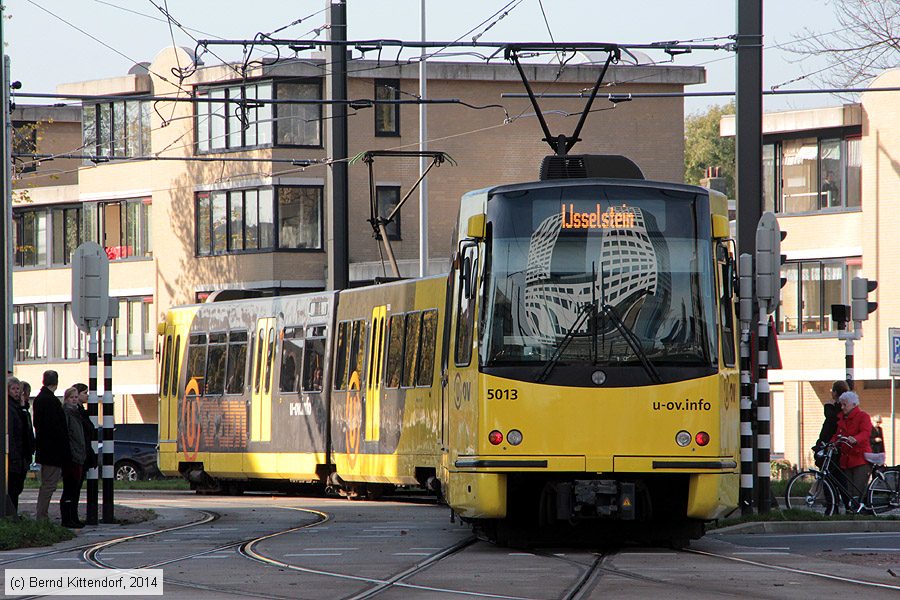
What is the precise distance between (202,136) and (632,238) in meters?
38.0

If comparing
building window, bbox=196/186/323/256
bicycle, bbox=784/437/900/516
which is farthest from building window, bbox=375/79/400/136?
bicycle, bbox=784/437/900/516

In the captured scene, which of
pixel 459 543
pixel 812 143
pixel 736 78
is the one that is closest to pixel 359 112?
pixel 812 143

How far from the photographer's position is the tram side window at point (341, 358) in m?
26.1

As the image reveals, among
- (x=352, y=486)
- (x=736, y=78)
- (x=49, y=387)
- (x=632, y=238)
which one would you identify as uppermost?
(x=736, y=78)

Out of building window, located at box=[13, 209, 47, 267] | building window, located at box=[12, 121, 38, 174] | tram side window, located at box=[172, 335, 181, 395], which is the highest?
building window, located at box=[12, 121, 38, 174]

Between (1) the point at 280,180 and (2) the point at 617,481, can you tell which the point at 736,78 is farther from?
(1) the point at 280,180

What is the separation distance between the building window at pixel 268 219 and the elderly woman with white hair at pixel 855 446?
3194 centimetres

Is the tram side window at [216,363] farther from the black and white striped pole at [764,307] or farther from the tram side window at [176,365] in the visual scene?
the black and white striped pole at [764,307]

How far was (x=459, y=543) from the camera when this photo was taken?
1681 cm

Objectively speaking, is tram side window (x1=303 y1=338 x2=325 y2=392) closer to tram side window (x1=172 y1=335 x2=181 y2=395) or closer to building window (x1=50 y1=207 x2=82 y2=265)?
tram side window (x1=172 y1=335 x2=181 y2=395)

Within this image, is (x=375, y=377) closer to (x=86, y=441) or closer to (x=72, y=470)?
(x=86, y=441)

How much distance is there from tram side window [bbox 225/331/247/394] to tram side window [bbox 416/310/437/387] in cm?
652

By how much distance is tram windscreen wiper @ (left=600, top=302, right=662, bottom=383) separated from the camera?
15.4 metres

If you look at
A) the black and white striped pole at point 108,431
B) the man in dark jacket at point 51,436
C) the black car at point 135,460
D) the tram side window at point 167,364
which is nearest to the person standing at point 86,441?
the black and white striped pole at point 108,431
